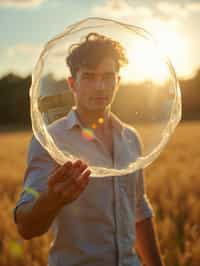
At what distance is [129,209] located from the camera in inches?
108

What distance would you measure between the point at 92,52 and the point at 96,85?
0.13 metres

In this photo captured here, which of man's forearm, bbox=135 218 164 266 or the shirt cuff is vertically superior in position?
the shirt cuff

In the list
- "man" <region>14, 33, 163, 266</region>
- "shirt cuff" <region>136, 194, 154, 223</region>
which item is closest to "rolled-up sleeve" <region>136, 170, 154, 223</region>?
"shirt cuff" <region>136, 194, 154, 223</region>

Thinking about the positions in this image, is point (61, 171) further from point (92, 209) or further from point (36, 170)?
point (92, 209)

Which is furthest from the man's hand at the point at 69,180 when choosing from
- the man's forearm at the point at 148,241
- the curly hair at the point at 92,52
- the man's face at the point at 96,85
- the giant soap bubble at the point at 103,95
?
the man's forearm at the point at 148,241

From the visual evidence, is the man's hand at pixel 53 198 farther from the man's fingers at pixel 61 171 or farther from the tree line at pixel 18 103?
the tree line at pixel 18 103

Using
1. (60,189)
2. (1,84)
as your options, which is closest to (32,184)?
(60,189)

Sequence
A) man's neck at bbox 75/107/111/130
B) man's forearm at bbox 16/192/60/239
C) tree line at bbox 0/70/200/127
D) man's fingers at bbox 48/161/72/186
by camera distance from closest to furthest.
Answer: man's fingers at bbox 48/161/72/186
man's forearm at bbox 16/192/60/239
man's neck at bbox 75/107/111/130
tree line at bbox 0/70/200/127

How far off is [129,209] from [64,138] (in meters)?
0.48

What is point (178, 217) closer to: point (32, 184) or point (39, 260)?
point (39, 260)

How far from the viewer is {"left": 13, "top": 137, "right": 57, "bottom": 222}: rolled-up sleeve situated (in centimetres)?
246

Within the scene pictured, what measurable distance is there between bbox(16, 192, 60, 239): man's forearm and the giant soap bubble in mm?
203

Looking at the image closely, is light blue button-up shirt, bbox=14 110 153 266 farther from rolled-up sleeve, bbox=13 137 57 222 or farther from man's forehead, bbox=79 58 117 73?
man's forehead, bbox=79 58 117 73

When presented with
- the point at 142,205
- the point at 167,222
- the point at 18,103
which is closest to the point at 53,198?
the point at 142,205
